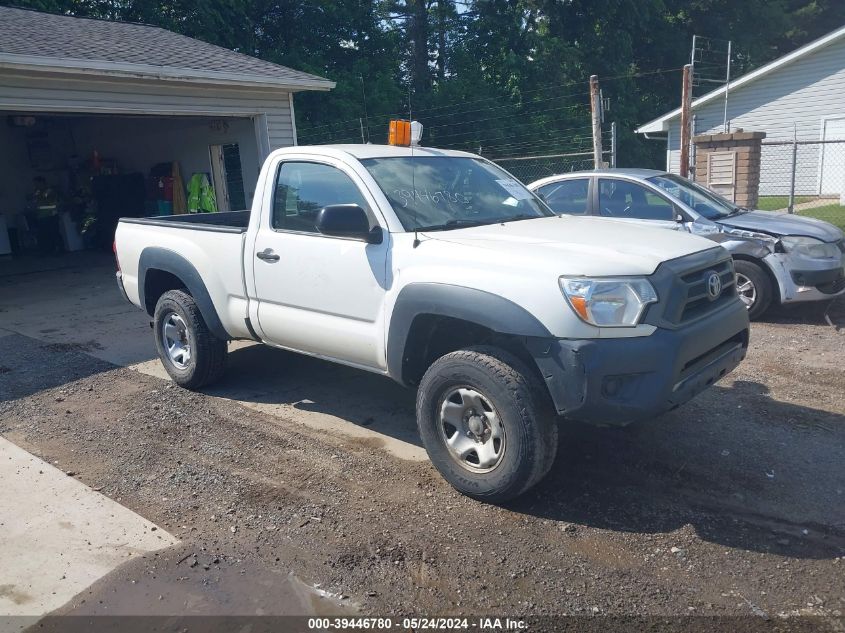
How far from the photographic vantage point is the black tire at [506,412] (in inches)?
146

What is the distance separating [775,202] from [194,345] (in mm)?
18468

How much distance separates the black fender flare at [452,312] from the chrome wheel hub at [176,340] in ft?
7.98

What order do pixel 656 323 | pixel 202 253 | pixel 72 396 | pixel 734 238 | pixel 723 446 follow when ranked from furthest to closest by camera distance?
pixel 734 238, pixel 72 396, pixel 202 253, pixel 723 446, pixel 656 323

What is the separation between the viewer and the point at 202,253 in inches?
223

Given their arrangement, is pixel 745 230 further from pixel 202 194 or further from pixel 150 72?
pixel 202 194

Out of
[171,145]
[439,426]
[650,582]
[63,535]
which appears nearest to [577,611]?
[650,582]

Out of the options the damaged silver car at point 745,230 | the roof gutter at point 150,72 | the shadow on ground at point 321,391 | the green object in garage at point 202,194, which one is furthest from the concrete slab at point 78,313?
the damaged silver car at point 745,230

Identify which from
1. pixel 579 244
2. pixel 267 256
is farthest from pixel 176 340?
pixel 579 244

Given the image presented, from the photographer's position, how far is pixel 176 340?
243 inches

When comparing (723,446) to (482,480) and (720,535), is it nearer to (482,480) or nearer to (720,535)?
(720,535)

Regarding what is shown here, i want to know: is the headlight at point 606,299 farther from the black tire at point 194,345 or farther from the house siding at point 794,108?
the house siding at point 794,108

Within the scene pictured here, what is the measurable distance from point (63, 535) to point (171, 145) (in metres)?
12.9

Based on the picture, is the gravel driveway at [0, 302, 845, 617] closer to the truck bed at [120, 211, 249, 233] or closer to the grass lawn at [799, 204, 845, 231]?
the truck bed at [120, 211, 249, 233]

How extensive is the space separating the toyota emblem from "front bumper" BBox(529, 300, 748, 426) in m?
0.44
